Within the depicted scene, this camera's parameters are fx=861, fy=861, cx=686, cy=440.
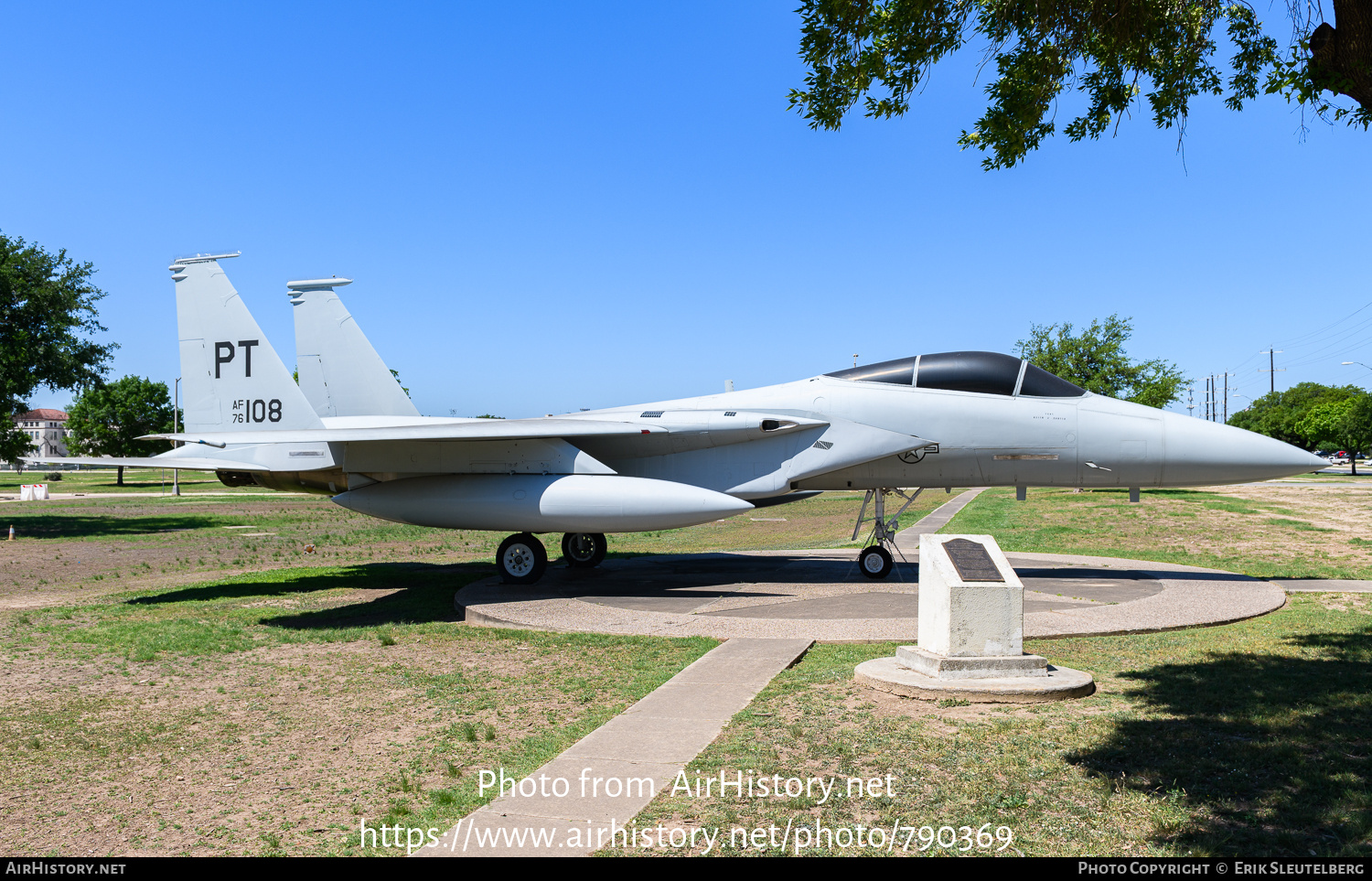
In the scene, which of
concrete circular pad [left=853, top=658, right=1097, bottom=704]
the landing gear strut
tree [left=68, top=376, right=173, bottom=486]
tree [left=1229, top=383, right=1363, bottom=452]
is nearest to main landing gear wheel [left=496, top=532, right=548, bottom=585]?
the landing gear strut

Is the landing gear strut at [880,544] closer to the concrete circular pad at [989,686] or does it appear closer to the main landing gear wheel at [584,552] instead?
the main landing gear wheel at [584,552]

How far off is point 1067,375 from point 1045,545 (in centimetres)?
2538

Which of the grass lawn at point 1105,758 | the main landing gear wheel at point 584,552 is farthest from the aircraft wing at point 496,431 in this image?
the grass lawn at point 1105,758

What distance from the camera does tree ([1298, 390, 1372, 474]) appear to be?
72.5 m

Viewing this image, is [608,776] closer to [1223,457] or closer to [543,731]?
[543,731]

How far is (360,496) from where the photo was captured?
13.2 meters

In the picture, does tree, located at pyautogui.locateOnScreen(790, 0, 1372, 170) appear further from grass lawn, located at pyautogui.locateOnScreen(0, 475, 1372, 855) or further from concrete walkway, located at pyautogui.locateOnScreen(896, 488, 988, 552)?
concrete walkway, located at pyautogui.locateOnScreen(896, 488, 988, 552)

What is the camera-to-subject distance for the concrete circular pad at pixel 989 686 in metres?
6.33

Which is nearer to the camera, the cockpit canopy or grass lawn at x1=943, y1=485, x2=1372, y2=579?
the cockpit canopy

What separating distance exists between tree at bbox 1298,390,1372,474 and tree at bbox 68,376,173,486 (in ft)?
323

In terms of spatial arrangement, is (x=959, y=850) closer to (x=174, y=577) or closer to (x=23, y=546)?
(x=174, y=577)

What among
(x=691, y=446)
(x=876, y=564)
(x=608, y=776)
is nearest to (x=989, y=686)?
(x=608, y=776)
